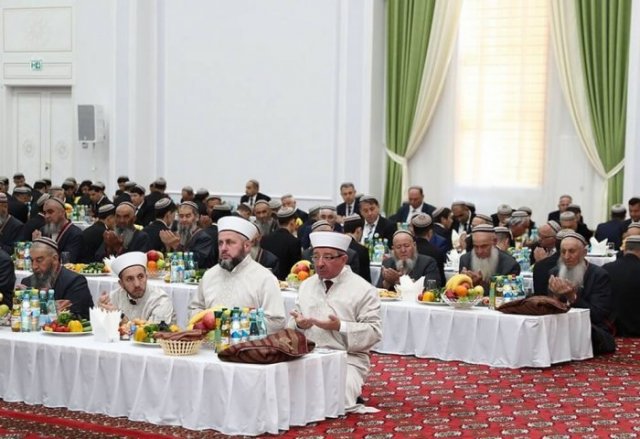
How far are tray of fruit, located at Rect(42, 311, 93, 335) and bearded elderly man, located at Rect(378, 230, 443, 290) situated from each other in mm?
3402

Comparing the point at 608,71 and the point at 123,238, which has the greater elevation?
the point at 608,71

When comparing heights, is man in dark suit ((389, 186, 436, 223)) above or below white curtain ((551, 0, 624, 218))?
below

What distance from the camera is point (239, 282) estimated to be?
312 inches

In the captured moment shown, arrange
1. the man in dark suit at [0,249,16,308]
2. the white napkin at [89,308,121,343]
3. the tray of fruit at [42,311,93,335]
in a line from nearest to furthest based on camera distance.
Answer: the white napkin at [89,308,121,343] → the tray of fruit at [42,311,93,335] → the man in dark suit at [0,249,16,308]

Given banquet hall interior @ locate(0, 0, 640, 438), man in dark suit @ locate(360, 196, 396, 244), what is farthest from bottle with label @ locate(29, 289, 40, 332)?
banquet hall interior @ locate(0, 0, 640, 438)

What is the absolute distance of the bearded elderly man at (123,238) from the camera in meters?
12.2

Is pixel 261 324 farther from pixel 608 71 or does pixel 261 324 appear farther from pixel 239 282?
pixel 608 71

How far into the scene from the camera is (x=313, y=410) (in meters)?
7.39

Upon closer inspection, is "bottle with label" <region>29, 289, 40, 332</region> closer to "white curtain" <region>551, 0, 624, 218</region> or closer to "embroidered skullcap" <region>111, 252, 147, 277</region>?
"embroidered skullcap" <region>111, 252, 147, 277</region>

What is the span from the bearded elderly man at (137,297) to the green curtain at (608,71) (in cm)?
986

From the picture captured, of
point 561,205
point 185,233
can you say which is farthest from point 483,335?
point 561,205

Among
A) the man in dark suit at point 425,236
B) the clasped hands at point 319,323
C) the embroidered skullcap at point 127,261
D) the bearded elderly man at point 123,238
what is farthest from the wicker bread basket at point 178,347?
the bearded elderly man at point 123,238

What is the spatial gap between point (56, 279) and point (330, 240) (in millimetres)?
2156

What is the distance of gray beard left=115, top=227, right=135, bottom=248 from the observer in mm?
12279
